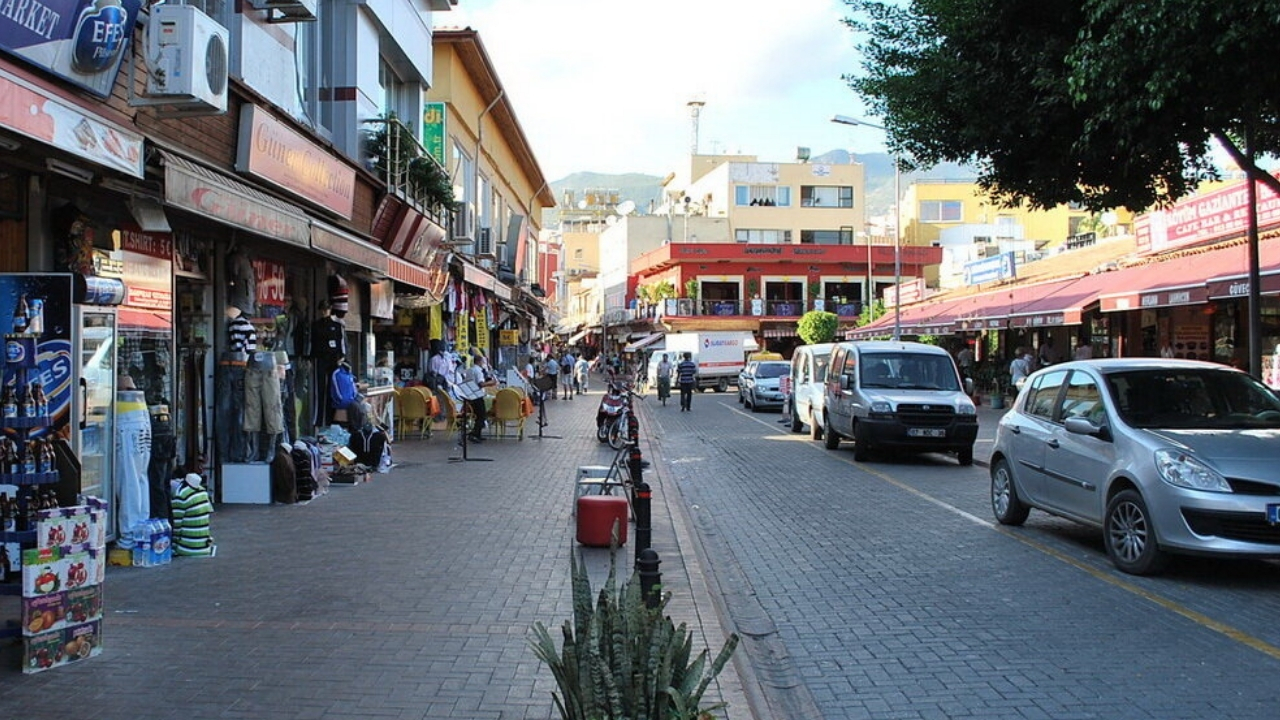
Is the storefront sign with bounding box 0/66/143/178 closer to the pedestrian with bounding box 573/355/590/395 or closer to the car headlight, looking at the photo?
the car headlight

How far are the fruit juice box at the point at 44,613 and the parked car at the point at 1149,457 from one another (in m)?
7.18

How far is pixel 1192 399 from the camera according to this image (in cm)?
876

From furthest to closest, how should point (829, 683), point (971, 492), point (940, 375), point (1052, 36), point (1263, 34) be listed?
point (940, 375), point (971, 492), point (1052, 36), point (1263, 34), point (829, 683)

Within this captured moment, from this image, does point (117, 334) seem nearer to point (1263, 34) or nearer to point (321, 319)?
point (321, 319)

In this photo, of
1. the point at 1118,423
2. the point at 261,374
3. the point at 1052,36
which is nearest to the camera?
the point at 1118,423

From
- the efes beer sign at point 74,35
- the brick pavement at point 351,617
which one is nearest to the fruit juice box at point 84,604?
the brick pavement at point 351,617

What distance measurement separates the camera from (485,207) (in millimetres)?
31203

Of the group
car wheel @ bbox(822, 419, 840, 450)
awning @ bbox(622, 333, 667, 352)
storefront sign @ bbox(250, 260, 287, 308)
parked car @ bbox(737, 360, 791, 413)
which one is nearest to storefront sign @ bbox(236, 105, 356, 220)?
storefront sign @ bbox(250, 260, 287, 308)

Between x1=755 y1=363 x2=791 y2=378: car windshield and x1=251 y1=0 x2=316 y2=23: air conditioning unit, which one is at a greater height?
x1=251 y1=0 x2=316 y2=23: air conditioning unit

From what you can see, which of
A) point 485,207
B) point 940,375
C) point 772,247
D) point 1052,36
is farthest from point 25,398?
point 772,247

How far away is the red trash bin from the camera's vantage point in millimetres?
8969

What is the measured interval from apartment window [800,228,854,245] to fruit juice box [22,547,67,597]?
7217cm

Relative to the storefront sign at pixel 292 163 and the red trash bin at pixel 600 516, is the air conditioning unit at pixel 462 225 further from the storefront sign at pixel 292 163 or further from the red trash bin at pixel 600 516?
the red trash bin at pixel 600 516

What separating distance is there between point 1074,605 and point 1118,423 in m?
1.95
